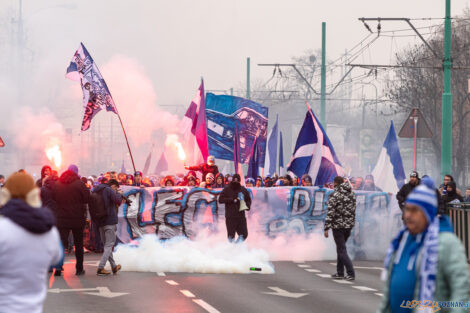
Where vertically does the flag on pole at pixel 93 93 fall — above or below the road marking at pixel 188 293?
above

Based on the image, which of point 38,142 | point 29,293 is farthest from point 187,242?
point 38,142

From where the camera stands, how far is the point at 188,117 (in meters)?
29.5

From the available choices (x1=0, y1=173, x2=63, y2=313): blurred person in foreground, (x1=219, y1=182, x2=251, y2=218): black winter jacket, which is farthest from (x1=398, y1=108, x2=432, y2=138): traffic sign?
(x1=0, y1=173, x2=63, y2=313): blurred person in foreground

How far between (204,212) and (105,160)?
7325cm

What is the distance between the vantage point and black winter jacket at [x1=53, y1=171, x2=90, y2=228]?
1502 cm

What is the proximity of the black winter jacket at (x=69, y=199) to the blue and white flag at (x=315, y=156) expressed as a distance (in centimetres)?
883

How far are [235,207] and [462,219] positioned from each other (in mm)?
4384

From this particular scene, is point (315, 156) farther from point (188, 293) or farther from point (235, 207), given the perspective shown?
point (188, 293)

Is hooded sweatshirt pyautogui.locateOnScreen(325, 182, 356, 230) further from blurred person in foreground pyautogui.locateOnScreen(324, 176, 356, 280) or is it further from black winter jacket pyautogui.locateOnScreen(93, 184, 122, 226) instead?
black winter jacket pyautogui.locateOnScreen(93, 184, 122, 226)

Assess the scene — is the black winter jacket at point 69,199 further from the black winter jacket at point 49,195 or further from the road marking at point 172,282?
the road marking at point 172,282

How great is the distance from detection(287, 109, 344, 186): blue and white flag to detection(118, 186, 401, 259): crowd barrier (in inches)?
102

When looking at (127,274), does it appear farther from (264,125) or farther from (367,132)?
(367,132)

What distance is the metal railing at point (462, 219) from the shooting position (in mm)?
18125

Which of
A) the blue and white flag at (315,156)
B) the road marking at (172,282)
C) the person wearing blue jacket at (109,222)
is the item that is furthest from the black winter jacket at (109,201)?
the blue and white flag at (315,156)
